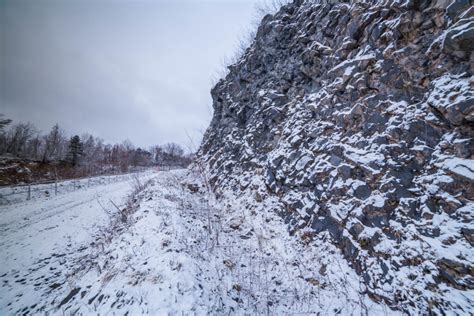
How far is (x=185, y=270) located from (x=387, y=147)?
18.3 ft

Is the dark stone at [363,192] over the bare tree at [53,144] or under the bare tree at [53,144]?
under

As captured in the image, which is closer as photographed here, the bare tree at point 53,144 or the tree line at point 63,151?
the tree line at point 63,151

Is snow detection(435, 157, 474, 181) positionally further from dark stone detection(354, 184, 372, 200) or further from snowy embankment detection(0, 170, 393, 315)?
snowy embankment detection(0, 170, 393, 315)

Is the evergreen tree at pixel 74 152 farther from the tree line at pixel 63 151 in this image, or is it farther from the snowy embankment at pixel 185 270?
the snowy embankment at pixel 185 270

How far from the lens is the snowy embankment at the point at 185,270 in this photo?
11.9 ft

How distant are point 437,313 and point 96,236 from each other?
36.8 feet

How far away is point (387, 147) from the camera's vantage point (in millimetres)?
4242

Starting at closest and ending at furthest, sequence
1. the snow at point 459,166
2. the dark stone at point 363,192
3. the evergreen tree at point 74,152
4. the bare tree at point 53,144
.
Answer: the snow at point 459,166
the dark stone at point 363,192
the evergreen tree at point 74,152
the bare tree at point 53,144

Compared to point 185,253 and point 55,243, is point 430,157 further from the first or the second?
point 55,243

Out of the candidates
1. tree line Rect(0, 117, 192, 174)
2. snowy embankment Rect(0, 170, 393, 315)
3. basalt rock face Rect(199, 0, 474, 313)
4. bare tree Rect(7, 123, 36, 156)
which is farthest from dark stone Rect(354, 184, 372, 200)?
bare tree Rect(7, 123, 36, 156)

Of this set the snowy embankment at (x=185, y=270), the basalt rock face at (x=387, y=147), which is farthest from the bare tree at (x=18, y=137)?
the basalt rock face at (x=387, y=147)

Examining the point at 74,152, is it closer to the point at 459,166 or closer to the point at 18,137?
the point at 18,137

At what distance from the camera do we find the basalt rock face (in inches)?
122

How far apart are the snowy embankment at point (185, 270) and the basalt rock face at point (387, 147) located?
27.0 inches
